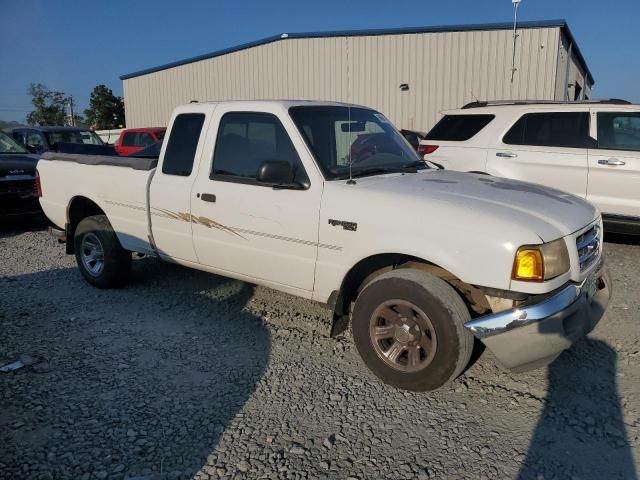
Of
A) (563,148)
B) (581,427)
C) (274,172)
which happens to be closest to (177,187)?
(274,172)

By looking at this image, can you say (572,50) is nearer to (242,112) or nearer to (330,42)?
(330,42)

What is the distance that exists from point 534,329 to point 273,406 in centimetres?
163

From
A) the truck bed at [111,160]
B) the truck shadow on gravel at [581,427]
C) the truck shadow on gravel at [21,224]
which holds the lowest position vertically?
the truck shadow on gravel at [581,427]

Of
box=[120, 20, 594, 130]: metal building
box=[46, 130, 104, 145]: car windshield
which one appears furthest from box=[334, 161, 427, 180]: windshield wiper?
box=[120, 20, 594, 130]: metal building

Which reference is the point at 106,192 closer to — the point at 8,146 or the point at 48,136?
the point at 8,146

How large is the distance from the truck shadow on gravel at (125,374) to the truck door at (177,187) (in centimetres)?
71

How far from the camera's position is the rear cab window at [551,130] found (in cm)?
702

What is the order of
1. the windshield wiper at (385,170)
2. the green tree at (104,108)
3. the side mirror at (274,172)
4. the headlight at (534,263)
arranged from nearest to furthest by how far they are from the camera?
the headlight at (534,263) → the side mirror at (274,172) → the windshield wiper at (385,170) → the green tree at (104,108)

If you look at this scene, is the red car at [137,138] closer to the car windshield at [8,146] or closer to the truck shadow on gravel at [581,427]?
the car windshield at [8,146]

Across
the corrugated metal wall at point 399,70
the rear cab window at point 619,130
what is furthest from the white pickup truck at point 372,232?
the corrugated metal wall at point 399,70

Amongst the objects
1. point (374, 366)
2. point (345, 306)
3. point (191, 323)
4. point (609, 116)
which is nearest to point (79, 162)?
point (191, 323)

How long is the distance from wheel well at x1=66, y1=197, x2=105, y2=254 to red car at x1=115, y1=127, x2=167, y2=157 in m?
11.0

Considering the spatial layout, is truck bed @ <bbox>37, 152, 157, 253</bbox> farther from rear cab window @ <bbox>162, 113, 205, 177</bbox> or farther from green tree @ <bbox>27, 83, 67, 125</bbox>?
green tree @ <bbox>27, 83, 67, 125</bbox>

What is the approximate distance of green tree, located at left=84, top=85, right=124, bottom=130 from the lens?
170ft
